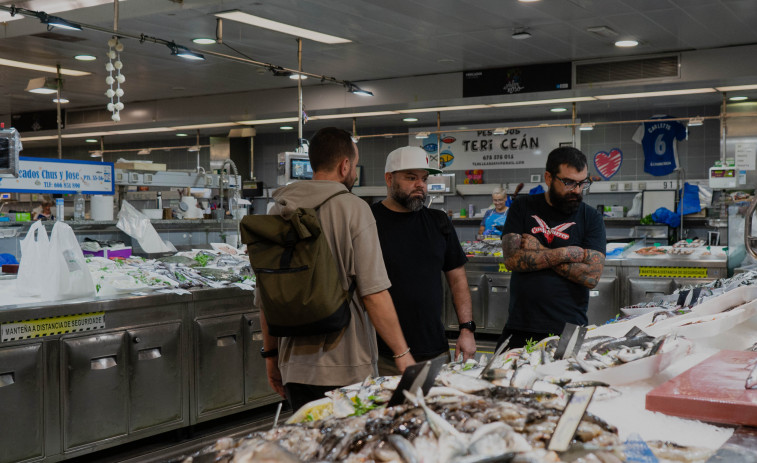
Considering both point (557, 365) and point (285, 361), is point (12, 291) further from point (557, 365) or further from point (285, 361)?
point (557, 365)

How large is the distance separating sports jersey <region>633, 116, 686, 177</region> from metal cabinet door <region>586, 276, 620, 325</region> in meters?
6.35

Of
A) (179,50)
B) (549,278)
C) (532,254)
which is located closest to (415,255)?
(532,254)

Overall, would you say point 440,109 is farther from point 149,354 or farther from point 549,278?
point 549,278

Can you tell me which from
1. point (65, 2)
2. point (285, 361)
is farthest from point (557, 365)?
point (65, 2)

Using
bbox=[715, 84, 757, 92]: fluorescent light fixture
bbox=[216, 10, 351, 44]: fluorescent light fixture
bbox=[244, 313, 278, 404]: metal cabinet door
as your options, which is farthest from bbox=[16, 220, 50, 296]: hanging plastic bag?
bbox=[715, 84, 757, 92]: fluorescent light fixture

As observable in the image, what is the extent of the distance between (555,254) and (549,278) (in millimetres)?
140

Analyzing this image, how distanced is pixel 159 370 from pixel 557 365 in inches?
140

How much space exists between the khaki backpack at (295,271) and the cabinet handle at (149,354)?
8.14 feet

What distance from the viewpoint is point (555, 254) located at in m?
3.46

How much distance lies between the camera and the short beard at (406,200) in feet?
10.9

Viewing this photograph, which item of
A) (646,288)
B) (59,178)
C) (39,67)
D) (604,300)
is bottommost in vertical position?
(604,300)

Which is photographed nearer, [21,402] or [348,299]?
[348,299]

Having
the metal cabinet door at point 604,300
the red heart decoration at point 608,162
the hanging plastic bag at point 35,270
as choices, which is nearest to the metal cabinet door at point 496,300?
the metal cabinet door at point 604,300

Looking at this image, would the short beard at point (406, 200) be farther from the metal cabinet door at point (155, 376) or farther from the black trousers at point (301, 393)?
the metal cabinet door at point (155, 376)
